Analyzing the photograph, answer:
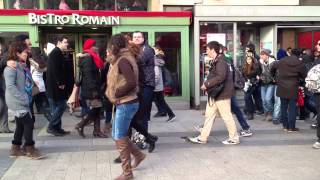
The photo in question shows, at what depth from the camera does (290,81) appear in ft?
30.3

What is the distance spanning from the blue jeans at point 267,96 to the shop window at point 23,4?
6459 millimetres

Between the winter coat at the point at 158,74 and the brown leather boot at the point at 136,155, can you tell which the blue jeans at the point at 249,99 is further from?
the brown leather boot at the point at 136,155

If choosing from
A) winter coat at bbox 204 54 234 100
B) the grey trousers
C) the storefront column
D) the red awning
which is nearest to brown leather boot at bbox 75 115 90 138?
the grey trousers

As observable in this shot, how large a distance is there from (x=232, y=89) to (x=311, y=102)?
11.3ft

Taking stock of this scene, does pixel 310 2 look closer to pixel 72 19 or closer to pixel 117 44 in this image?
pixel 72 19

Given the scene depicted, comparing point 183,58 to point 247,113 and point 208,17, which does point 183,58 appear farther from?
point 247,113

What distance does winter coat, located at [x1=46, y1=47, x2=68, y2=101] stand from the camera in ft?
28.2

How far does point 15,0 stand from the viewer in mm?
13086

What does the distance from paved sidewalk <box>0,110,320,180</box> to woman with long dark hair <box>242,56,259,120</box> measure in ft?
5.55

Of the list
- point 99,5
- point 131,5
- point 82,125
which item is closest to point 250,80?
point 82,125

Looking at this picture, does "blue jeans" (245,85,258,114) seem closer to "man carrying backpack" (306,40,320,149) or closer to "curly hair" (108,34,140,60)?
"man carrying backpack" (306,40,320,149)

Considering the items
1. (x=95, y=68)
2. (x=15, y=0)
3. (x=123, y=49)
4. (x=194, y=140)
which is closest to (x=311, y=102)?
(x=194, y=140)

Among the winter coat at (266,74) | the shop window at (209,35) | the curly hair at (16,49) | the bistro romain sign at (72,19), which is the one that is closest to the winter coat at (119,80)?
the curly hair at (16,49)

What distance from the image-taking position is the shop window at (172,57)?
12.6 meters
